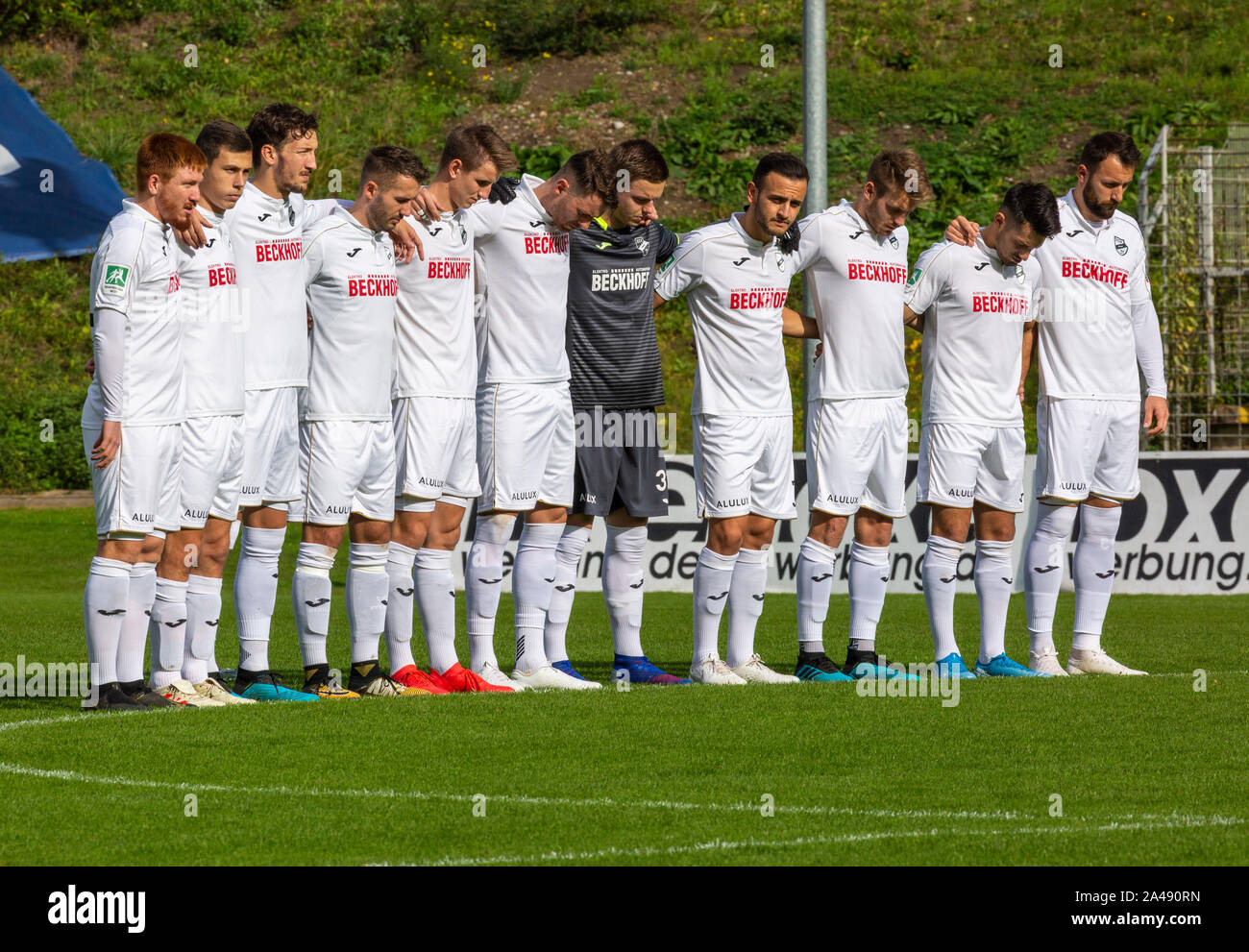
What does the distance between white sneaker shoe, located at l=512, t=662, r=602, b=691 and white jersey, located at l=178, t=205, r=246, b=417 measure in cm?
194

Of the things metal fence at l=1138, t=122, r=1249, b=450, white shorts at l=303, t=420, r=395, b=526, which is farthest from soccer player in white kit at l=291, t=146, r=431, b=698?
metal fence at l=1138, t=122, r=1249, b=450

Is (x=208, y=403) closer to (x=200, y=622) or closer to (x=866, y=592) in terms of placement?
(x=200, y=622)

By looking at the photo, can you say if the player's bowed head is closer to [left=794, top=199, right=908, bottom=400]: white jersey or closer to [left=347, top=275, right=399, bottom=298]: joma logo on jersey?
[left=347, top=275, right=399, bottom=298]: joma logo on jersey

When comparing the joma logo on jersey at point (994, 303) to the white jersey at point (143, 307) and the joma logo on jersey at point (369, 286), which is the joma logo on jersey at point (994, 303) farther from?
the white jersey at point (143, 307)

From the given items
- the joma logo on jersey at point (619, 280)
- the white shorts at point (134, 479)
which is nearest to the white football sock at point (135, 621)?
the white shorts at point (134, 479)

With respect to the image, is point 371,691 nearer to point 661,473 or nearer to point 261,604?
point 261,604

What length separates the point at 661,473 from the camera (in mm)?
8922

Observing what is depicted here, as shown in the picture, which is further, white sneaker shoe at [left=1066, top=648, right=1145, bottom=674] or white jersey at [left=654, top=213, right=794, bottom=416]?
white sneaker shoe at [left=1066, top=648, right=1145, bottom=674]

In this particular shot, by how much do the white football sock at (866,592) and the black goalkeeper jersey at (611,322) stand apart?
140 cm

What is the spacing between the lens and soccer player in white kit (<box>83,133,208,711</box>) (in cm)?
742

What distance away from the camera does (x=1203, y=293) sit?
66.9 ft

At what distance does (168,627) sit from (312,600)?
2.22 feet

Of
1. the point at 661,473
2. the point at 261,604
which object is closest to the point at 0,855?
the point at 261,604

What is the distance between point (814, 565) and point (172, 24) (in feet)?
91.6
